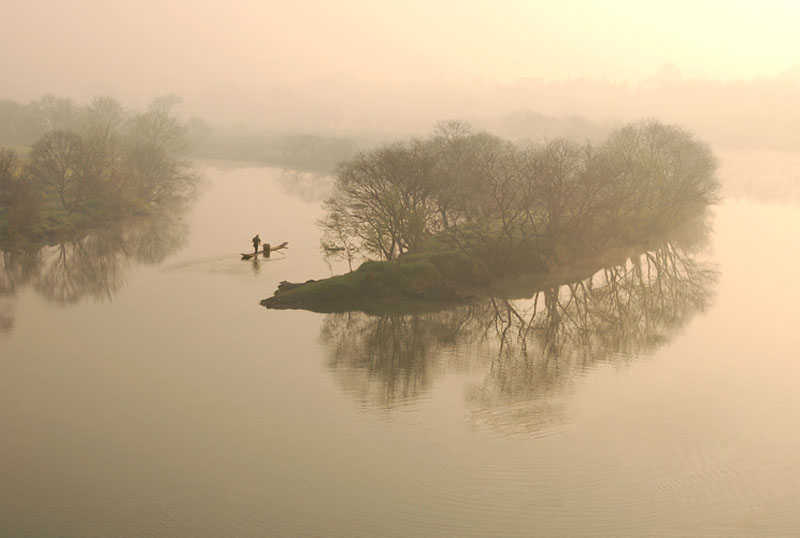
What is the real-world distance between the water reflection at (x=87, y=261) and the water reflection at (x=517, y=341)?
58.9 feet

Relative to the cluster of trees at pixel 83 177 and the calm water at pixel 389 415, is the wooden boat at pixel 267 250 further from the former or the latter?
the cluster of trees at pixel 83 177

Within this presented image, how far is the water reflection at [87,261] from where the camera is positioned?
49.3m

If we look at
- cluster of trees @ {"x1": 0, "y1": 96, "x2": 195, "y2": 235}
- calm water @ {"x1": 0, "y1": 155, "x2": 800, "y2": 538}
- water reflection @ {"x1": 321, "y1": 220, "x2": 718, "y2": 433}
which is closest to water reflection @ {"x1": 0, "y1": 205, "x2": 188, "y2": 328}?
calm water @ {"x1": 0, "y1": 155, "x2": 800, "y2": 538}

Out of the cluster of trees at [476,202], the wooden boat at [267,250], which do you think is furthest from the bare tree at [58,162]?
the cluster of trees at [476,202]

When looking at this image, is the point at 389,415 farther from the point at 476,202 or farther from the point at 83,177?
the point at 83,177

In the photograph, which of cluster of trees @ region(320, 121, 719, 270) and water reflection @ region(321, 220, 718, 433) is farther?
cluster of trees @ region(320, 121, 719, 270)

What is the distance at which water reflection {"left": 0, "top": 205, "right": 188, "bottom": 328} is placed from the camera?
49281 mm

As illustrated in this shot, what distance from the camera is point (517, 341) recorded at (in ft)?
134

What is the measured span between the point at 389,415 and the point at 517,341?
1341cm

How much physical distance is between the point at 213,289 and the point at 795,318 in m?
36.0

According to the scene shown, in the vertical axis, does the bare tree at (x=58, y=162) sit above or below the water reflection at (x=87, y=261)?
above

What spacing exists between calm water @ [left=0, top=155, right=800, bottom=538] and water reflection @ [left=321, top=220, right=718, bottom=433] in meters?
0.18

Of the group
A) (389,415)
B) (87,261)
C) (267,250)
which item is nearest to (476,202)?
(267,250)

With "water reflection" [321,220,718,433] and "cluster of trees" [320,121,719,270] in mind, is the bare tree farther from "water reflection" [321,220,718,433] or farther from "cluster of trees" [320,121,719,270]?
"water reflection" [321,220,718,433]
